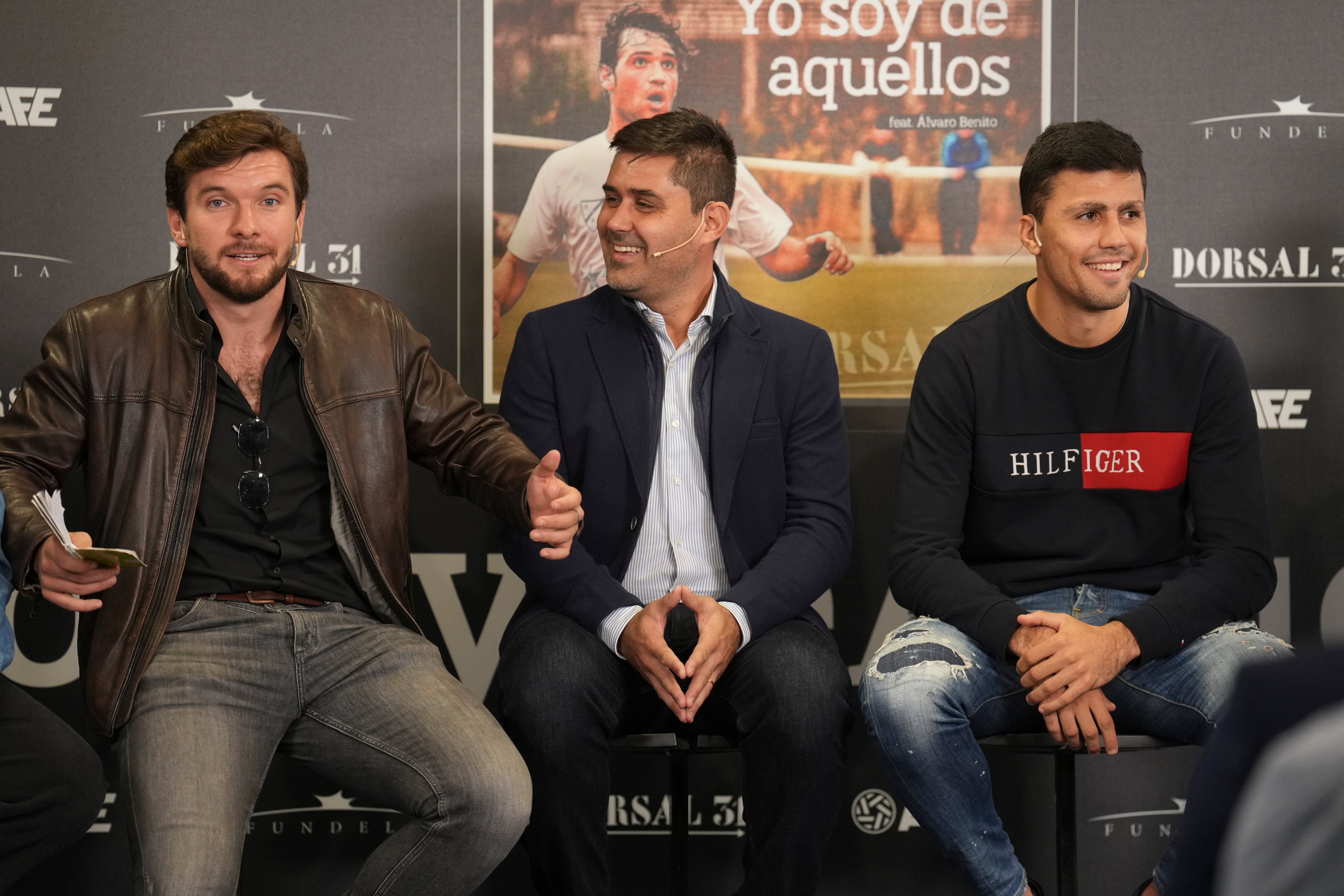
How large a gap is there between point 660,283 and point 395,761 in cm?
117

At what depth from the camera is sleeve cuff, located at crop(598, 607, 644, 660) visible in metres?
2.42

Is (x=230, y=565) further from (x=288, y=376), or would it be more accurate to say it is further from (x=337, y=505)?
(x=288, y=376)

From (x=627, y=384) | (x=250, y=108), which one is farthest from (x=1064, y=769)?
(x=250, y=108)

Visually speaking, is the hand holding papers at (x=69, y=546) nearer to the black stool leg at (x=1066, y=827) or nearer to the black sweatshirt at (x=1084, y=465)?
the black sweatshirt at (x=1084, y=465)

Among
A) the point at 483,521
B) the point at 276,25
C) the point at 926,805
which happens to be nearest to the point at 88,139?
the point at 276,25

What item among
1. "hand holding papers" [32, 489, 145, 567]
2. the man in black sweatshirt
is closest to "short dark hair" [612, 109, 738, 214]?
the man in black sweatshirt

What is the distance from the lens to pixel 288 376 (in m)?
2.47

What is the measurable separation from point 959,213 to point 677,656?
4.66 ft

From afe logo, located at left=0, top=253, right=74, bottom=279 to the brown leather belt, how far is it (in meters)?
1.26

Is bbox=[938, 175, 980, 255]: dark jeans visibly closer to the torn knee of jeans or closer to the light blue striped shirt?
the light blue striped shirt

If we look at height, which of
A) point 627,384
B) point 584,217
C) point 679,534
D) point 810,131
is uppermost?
point 810,131

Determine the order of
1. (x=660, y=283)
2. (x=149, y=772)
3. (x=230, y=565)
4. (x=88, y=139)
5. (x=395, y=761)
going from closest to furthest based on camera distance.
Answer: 1. (x=149, y=772)
2. (x=395, y=761)
3. (x=230, y=565)
4. (x=660, y=283)
5. (x=88, y=139)

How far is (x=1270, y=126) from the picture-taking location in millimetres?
3125

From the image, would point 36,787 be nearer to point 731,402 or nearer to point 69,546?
point 69,546
